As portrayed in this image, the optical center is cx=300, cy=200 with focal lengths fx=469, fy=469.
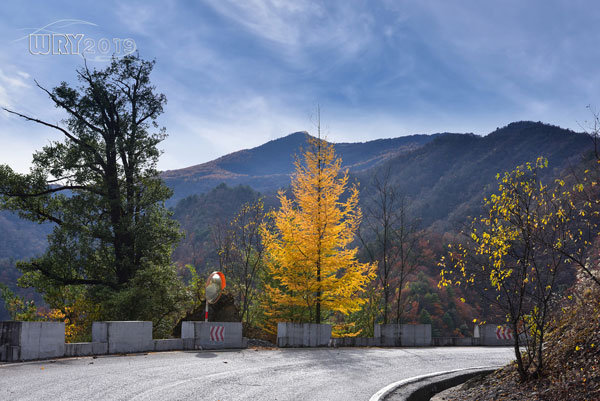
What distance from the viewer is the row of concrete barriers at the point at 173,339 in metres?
10.7

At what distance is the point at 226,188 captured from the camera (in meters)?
131

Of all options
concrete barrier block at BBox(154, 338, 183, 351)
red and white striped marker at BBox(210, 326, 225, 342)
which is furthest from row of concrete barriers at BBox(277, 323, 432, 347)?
concrete barrier block at BBox(154, 338, 183, 351)

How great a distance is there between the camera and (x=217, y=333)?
14766 mm

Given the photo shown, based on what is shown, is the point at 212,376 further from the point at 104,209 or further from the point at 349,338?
the point at 104,209

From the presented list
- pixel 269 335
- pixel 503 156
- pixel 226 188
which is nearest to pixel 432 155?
pixel 503 156

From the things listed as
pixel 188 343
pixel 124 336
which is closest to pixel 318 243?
pixel 188 343

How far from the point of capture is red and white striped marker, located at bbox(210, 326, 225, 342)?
1466 centimetres

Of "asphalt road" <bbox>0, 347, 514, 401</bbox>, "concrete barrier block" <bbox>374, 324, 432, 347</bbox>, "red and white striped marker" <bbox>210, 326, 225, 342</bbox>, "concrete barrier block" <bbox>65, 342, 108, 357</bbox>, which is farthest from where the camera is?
"concrete barrier block" <bbox>374, 324, 432, 347</bbox>

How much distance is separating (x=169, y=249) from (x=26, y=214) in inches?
286

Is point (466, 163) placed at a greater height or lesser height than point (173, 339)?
greater

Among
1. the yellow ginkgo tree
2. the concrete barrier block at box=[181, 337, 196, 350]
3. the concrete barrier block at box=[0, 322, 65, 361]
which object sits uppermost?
the yellow ginkgo tree

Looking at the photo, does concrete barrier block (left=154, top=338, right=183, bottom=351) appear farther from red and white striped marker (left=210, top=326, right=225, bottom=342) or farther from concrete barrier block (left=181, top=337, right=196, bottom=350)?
red and white striped marker (left=210, top=326, right=225, bottom=342)

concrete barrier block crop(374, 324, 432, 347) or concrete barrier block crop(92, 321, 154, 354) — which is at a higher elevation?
concrete barrier block crop(92, 321, 154, 354)

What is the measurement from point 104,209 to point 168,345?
13333 mm
